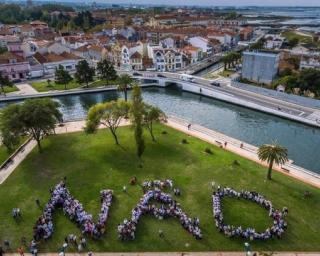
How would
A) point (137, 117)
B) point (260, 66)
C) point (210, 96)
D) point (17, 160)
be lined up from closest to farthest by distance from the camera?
point (137, 117), point (17, 160), point (210, 96), point (260, 66)

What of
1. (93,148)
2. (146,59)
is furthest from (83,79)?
(93,148)

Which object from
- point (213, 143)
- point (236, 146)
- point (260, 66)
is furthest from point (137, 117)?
point (260, 66)

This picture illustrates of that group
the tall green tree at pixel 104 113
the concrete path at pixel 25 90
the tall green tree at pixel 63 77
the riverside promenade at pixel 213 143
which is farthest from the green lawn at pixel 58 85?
the tall green tree at pixel 104 113

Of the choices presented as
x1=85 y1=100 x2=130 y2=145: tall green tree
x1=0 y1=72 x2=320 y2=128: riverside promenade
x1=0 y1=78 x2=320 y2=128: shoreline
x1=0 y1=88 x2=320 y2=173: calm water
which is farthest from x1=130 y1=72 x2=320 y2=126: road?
x1=85 y1=100 x2=130 y2=145: tall green tree

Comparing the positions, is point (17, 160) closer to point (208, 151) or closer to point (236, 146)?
point (208, 151)

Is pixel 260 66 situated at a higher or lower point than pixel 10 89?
higher
